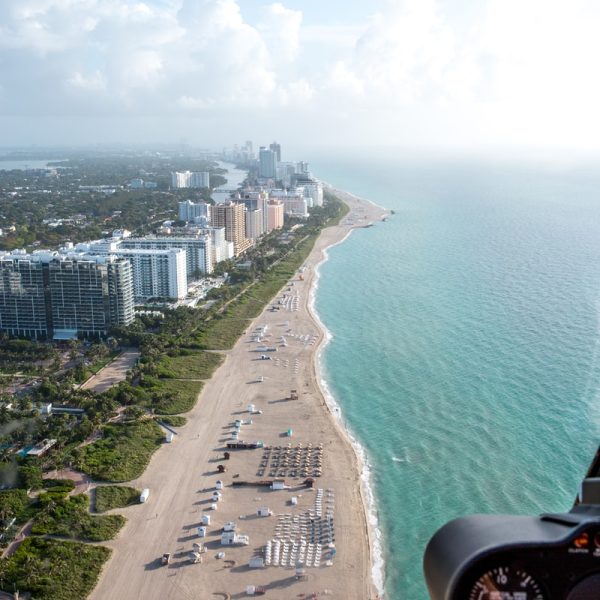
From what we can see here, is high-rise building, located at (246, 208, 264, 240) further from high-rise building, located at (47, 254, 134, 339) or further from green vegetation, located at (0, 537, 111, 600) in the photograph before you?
green vegetation, located at (0, 537, 111, 600)

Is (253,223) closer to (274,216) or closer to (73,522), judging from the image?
(274,216)

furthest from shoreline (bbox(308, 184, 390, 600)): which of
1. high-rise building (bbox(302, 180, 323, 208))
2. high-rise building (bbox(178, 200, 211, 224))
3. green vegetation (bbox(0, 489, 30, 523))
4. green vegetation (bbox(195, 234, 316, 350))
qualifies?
high-rise building (bbox(302, 180, 323, 208))

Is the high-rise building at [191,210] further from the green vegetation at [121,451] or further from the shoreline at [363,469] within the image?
the green vegetation at [121,451]

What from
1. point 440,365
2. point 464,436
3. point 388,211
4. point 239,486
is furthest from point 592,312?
point 388,211

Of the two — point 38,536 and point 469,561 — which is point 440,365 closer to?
point 38,536

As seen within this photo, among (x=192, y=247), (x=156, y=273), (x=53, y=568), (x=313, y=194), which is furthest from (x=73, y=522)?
(x=313, y=194)

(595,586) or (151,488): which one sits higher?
(595,586)

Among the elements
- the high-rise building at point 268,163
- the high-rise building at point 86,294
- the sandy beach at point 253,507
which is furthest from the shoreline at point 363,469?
the high-rise building at point 268,163
